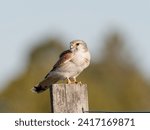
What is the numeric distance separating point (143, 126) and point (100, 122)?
38cm

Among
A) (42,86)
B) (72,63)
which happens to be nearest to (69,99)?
(42,86)

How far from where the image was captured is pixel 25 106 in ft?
142

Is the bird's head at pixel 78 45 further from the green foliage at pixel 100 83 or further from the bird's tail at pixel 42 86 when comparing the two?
the green foliage at pixel 100 83

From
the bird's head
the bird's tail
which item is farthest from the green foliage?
the bird's tail

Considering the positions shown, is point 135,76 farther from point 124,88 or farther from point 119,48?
point 119,48

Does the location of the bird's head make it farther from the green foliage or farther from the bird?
the green foliage

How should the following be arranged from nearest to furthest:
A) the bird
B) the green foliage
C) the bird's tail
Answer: the bird's tail → the bird → the green foliage

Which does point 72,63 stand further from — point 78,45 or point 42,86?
point 42,86

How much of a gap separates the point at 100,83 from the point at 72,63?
42.3m

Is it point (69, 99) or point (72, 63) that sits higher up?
point (72, 63)

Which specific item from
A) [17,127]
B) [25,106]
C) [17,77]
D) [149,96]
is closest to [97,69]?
[149,96]

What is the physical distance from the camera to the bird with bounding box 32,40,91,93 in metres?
14.3

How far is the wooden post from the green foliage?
23572mm

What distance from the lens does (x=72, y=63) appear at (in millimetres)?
14562
